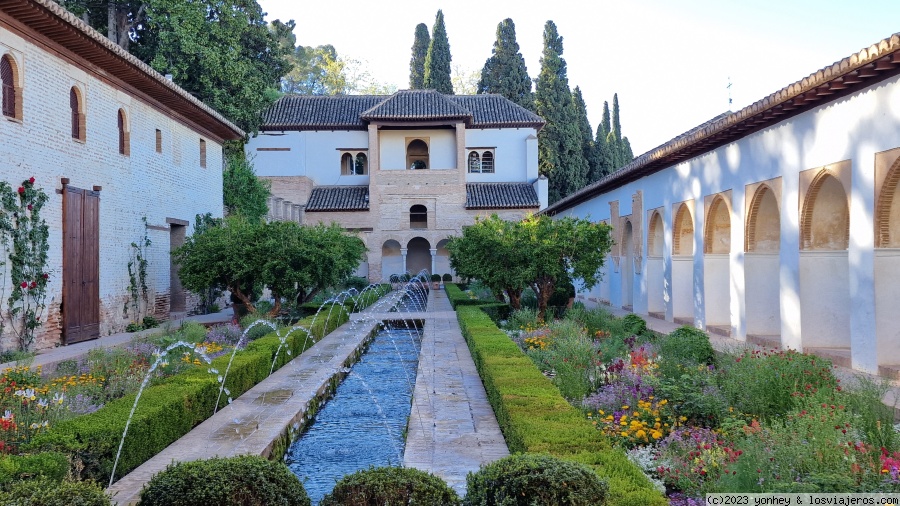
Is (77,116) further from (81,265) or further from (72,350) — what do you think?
(72,350)

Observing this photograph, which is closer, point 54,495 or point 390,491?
point 54,495

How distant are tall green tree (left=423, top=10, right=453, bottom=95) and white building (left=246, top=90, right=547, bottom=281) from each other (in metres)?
3.82

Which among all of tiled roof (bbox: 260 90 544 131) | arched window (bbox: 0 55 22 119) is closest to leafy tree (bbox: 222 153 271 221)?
tiled roof (bbox: 260 90 544 131)

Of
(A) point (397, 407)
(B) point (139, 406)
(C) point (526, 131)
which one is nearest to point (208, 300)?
(A) point (397, 407)

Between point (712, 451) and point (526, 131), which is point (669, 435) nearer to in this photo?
point (712, 451)

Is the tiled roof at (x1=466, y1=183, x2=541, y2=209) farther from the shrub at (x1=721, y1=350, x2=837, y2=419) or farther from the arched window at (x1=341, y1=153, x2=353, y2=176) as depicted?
the shrub at (x1=721, y1=350, x2=837, y2=419)

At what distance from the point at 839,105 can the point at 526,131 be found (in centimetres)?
2885

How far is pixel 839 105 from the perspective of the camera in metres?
9.77

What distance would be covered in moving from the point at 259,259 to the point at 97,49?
15.8ft

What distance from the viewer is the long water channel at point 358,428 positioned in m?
6.64

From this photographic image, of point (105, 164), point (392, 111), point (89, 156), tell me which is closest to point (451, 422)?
point (89, 156)

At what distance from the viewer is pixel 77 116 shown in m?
13.8

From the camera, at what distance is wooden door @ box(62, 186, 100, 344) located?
13094 millimetres

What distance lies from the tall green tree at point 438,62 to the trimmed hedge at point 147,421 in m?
35.3
